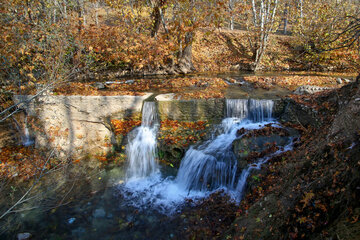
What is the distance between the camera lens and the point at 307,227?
2.76m

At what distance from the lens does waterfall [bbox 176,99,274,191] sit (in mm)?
6086

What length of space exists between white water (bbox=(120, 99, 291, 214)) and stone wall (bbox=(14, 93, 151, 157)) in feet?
4.26

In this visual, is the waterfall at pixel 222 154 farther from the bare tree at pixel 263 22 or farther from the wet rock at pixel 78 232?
the bare tree at pixel 263 22

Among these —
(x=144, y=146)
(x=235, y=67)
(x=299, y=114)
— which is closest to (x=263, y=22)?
(x=235, y=67)

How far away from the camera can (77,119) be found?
329 inches

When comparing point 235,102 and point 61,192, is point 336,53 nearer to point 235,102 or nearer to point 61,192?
point 235,102

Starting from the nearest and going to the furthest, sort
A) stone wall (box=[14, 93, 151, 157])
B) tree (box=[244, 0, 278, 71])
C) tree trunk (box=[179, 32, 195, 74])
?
stone wall (box=[14, 93, 151, 157])
tree (box=[244, 0, 278, 71])
tree trunk (box=[179, 32, 195, 74])

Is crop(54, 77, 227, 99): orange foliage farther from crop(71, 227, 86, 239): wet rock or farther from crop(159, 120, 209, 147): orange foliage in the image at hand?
crop(71, 227, 86, 239): wet rock

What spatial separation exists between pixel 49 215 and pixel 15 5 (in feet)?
31.9

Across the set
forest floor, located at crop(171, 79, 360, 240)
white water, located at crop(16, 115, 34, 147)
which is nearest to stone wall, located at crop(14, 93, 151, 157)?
white water, located at crop(16, 115, 34, 147)

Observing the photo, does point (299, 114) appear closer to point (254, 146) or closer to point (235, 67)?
point (254, 146)

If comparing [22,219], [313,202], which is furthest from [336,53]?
[22,219]

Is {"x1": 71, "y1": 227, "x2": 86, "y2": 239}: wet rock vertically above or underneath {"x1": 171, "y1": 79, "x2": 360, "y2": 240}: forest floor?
underneath

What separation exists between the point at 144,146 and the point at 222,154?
9.63ft
